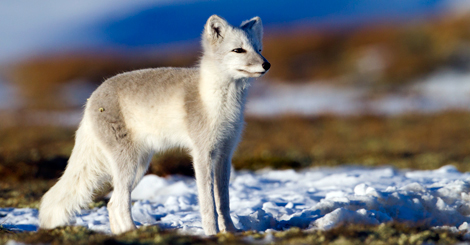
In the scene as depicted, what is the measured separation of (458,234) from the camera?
152 inches

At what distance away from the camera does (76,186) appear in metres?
4.81

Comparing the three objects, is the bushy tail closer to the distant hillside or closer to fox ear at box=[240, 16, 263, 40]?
fox ear at box=[240, 16, 263, 40]

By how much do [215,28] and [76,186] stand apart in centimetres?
229

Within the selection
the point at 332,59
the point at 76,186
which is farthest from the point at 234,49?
the point at 332,59

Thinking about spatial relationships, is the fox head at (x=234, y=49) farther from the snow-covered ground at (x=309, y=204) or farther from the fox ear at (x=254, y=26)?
the snow-covered ground at (x=309, y=204)

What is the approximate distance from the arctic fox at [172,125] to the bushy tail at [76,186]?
10mm

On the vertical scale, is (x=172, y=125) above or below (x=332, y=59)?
below

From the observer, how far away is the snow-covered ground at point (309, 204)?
Answer: 463 cm

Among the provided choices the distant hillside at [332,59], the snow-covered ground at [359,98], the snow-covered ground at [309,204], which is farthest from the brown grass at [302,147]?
the distant hillside at [332,59]

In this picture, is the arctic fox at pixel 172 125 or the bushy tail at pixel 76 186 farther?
the bushy tail at pixel 76 186

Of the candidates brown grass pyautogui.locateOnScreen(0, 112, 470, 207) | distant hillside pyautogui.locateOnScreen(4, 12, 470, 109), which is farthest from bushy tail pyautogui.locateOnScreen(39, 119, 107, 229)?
distant hillside pyautogui.locateOnScreen(4, 12, 470, 109)

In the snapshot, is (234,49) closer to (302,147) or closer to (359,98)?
(302,147)

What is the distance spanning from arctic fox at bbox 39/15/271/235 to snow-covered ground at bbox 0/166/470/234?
1.29 ft

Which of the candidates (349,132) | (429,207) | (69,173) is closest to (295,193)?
(429,207)
